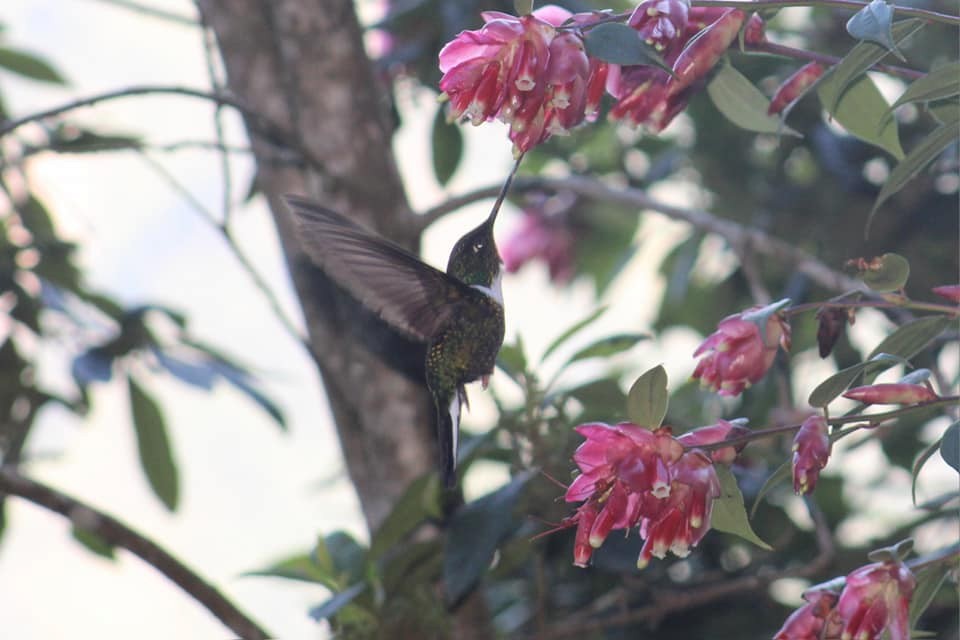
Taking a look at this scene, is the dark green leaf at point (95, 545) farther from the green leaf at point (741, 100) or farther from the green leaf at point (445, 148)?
the green leaf at point (741, 100)

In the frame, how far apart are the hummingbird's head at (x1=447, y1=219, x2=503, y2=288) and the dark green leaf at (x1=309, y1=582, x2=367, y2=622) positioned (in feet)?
1.25

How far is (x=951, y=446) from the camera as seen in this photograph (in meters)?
0.88

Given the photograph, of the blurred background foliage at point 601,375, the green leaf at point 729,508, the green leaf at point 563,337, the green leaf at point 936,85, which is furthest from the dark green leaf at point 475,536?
the green leaf at point 936,85

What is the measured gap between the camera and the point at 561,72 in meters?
0.95

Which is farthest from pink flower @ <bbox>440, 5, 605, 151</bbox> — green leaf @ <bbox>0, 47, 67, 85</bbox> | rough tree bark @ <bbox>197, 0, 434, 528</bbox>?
green leaf @ <bbox>0, 47, 67, 85</bbox>

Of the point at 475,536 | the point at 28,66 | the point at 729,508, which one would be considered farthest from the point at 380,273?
the point at 28,66

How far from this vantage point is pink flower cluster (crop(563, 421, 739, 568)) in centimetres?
92

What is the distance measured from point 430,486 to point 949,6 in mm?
1278

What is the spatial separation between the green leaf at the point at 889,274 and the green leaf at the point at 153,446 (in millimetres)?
1443

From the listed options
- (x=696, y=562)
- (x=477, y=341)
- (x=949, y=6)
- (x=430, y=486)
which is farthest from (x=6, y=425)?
(x=949, y=6)

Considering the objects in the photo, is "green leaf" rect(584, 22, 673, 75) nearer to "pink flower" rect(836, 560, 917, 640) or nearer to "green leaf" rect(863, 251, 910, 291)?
"green leaf" rect(863, 251, 910, 291)

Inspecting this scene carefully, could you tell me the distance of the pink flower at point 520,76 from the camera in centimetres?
95

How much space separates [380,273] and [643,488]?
553 mm

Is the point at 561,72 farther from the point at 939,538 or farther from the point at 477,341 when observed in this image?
the point at 939,538
